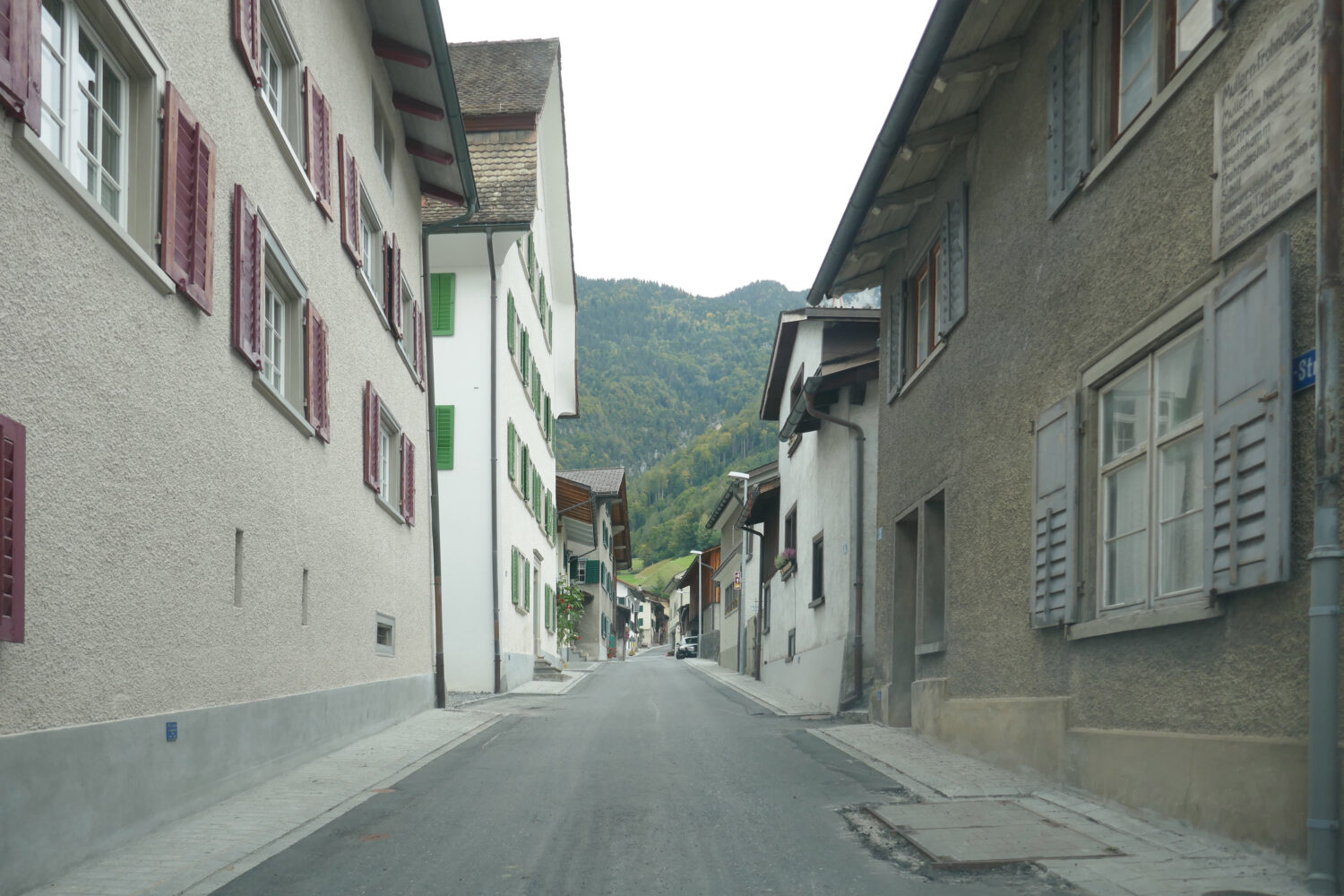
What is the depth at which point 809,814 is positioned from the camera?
24.2 ft

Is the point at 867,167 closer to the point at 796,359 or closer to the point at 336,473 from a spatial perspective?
the point at 336,473

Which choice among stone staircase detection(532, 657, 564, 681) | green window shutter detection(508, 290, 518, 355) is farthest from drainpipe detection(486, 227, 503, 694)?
stone staircase detection(532, 657, 564, 681)

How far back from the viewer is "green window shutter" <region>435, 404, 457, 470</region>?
2191cm

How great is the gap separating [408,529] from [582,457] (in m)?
92.3

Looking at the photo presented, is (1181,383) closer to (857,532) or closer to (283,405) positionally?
(283,405)

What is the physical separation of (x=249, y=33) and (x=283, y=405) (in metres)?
2.86

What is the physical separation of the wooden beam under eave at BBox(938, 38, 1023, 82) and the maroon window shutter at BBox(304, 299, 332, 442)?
5841 mm

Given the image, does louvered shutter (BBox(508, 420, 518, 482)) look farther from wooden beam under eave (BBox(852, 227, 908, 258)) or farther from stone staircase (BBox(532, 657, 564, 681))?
wooden beam under eave (BBox(852, 227, 908, 258))

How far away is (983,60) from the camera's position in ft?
32.0

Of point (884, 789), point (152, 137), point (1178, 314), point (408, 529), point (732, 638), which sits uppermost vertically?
point (152, 137)

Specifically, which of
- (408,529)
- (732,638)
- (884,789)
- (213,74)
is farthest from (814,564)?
(732,638)

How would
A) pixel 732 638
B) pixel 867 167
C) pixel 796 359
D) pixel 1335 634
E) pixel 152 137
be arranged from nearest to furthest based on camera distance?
pixel 1335 634
pixel 152 137
pixel 867 167
pixel 796 359
pixel 732 638

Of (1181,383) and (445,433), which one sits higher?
(445,433)

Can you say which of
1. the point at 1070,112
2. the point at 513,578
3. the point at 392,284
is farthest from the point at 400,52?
the point at 513,578
